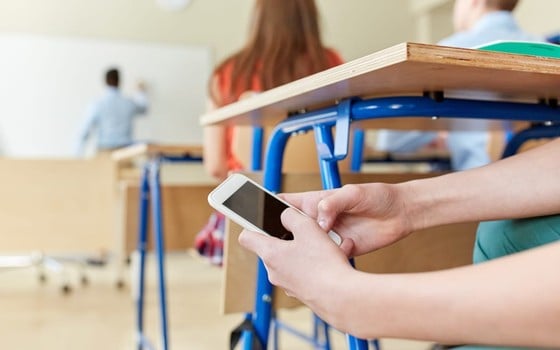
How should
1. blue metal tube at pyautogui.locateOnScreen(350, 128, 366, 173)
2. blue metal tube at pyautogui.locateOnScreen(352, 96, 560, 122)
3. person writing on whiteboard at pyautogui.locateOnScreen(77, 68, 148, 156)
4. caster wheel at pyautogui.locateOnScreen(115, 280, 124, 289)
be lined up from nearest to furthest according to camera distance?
1. blue metal tube at pyautogui.locateOnScreen(352, 96, 560, 122)
2. blue metal tube at pyautogui.locateOnScreen(350, 128, 366, 173)
3. caster wheel at pyautogui.locateOnScreen(115, 280, 124, 289)
4. person writing on whiteboard at pyautogui.locateOnScreen(77, 68, 148, 156)

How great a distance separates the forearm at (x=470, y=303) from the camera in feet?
1.39

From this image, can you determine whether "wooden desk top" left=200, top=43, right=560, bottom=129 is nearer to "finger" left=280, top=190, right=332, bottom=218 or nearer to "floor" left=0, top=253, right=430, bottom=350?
"finger" left=280, top=190, right=332, bottom=218

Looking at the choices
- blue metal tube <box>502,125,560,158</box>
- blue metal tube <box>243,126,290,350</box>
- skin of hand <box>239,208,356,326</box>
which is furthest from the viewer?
blue metal tube <box>502,125,560,158</box>

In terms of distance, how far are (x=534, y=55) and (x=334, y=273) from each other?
37 cm

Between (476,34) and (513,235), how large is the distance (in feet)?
3.72

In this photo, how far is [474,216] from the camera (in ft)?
2.45

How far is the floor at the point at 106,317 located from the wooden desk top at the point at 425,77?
1.02 meters

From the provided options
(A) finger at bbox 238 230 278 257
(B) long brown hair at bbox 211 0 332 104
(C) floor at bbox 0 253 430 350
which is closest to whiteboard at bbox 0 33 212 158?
(C) floor at bbox 0 253 430 350

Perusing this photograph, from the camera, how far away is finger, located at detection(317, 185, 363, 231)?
2.29ft

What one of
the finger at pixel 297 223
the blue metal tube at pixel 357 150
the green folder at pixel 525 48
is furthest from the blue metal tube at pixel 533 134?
the finger at pixel 297 223

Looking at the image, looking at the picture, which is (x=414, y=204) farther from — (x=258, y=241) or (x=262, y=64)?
(x=262, y=64)

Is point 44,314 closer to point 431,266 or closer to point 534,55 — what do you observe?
point 431,266

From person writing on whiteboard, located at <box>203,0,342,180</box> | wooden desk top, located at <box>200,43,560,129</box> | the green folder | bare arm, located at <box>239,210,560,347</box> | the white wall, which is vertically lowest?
bare arm, located at <box>239,210,560,347</box>

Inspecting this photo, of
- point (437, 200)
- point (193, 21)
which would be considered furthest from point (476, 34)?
point (193, 21)
